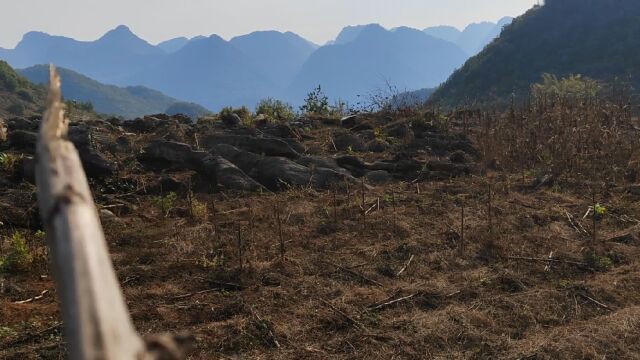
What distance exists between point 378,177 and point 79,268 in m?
7.50

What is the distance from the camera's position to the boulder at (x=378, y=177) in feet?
26.9

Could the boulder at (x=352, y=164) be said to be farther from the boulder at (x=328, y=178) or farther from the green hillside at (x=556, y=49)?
the green hillside at (x=556, y=49)

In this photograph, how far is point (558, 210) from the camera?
6398 mm

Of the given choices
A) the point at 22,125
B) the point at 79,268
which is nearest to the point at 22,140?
the point at 22,125

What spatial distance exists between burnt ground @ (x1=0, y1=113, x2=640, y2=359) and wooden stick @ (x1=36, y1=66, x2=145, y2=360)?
2.36 meters

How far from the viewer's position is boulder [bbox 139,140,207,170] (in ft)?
27.0

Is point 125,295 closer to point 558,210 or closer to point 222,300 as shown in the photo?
point 222,300

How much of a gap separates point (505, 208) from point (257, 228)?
10.5 ft

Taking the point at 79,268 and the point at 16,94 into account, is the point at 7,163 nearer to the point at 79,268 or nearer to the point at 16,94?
the point at 79,268

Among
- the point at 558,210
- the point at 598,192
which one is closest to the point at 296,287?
the point at 558,210

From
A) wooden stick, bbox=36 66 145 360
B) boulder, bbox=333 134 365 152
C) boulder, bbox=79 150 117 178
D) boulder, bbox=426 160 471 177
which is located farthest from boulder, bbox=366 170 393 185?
wooden stick, bbox=36 66 145 360

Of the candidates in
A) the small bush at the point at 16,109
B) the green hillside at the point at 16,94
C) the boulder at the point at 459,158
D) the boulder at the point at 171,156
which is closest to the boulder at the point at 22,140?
the boulder at the point at 171,156

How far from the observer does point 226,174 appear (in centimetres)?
768

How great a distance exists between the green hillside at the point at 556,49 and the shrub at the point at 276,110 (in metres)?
36.8
